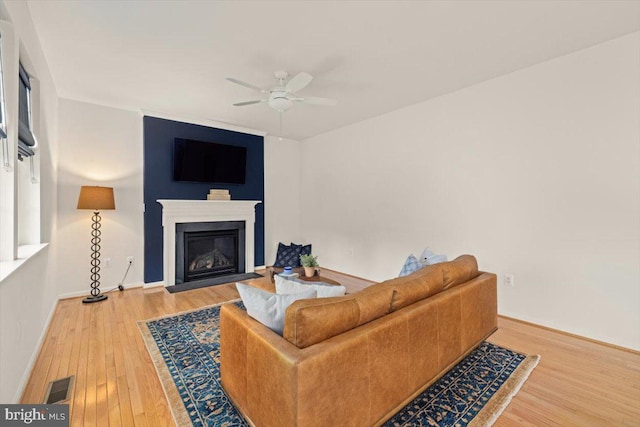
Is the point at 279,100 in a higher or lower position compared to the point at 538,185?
higher

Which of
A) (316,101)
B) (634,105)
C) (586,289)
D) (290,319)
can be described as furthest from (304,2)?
(586,289)

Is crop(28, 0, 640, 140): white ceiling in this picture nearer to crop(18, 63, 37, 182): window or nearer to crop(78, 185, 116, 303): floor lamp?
crop(18, 63, 37, 182): window

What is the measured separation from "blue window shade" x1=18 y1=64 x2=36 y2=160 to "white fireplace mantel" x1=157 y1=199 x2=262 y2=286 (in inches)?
79.4

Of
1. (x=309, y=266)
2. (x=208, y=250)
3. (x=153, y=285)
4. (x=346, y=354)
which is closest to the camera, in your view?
(x=346, y=354)

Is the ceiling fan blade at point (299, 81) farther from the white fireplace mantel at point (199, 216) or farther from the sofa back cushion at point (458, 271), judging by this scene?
the white fireplace mantel at point (199, 216)

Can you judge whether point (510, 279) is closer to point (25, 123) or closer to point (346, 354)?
point (346, 354)

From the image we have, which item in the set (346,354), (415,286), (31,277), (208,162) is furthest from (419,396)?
(208,162)

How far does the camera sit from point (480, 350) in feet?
8.20

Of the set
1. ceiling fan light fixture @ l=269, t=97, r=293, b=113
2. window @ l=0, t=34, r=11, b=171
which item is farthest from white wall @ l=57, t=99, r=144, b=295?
ceiling fan light fixture @ l=269, t=97, r=293, b=113

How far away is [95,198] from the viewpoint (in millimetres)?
3670

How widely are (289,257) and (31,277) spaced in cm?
314

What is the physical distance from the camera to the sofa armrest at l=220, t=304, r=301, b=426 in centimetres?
125

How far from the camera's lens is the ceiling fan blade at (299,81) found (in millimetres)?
2496

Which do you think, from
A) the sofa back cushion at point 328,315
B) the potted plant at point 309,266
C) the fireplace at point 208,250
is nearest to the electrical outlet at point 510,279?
the potted plant at point 309,266
